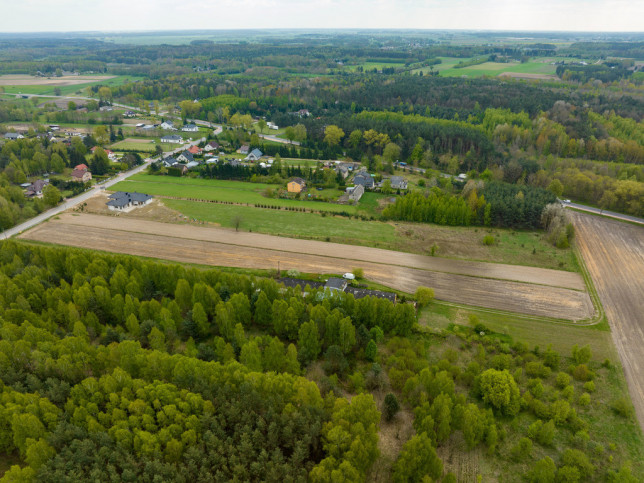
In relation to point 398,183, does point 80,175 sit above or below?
above

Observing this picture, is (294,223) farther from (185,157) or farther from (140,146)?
(140,146)

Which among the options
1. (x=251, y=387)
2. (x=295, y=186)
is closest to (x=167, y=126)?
(x=295, y=186)

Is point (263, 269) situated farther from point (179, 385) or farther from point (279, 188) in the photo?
point (279, 188)

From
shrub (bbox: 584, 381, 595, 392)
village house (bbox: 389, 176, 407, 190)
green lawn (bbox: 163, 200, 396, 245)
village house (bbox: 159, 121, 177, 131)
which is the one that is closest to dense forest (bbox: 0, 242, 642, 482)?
shrub (bbox: 584, 381, 595, 392)

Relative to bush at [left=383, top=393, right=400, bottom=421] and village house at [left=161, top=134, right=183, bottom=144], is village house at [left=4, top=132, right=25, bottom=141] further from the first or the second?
bush at [left=383, top=393, right=400, bottom=421]

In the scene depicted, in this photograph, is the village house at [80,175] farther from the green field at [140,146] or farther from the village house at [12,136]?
the village house at [12,136]

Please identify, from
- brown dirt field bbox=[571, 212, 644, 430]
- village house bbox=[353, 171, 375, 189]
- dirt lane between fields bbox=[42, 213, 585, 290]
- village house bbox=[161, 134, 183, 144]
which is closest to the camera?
brown dirt field bbox=[571, 212, 644, 430]

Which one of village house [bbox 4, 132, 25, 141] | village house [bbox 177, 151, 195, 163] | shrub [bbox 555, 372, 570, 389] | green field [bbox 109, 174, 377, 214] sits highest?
village house [bbox 4, 132, 25, 141]
